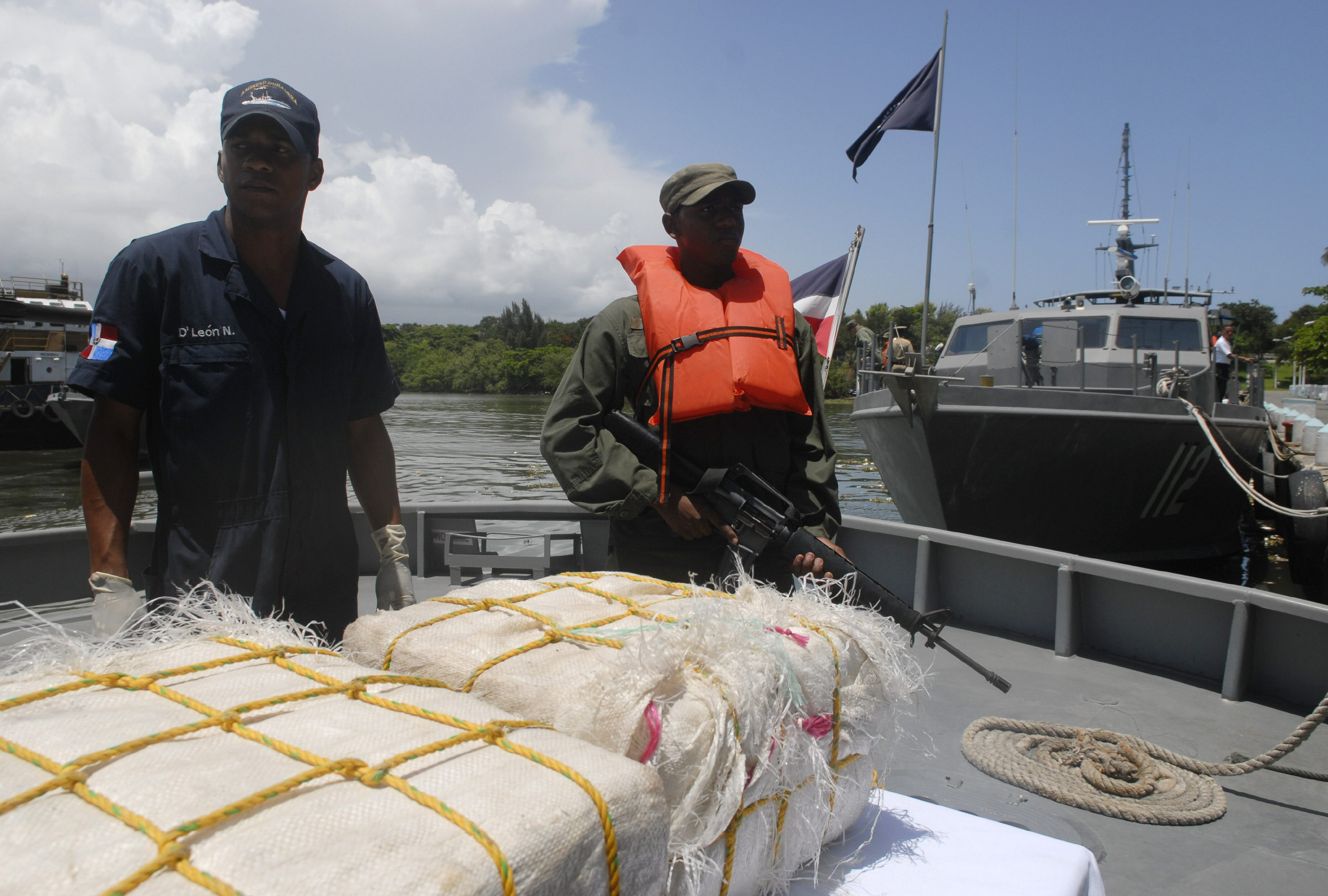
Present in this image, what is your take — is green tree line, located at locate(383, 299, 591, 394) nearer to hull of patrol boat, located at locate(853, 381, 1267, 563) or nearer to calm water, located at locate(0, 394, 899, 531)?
calm water, located at locate(0, 394, 899, 531)

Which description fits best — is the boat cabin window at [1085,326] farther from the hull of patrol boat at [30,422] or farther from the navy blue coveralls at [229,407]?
the hull of patrol boat at [30,422]

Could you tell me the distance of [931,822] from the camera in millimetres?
1368

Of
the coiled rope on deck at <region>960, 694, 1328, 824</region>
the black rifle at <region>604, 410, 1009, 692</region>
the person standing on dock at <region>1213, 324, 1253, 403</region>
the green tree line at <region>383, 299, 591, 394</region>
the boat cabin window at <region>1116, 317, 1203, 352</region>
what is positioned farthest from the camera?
the green tree line at <region>383, 299, 591, 394</region>

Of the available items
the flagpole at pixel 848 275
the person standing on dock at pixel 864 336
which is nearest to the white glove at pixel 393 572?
the flagpole at pixel 848 275

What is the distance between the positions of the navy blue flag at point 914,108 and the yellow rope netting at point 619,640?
8280 millimetres

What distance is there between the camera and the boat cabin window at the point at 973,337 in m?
10.8

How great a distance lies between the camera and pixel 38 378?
30.2m

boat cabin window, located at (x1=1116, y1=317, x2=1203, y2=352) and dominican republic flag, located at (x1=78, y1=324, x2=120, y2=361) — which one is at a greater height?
boat cabin window, located at (x1=1116, y1=317, x2=1203, y2=352)

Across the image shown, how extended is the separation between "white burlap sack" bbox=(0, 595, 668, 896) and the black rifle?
1247 mm

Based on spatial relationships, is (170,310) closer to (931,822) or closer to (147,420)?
(147,420)

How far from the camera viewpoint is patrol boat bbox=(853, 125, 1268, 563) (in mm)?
7934

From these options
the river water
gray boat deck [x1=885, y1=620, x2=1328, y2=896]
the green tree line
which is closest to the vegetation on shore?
the green tree line

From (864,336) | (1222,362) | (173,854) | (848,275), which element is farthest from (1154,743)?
(1222,362)

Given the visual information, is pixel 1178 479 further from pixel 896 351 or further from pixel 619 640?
pixel 619 640
